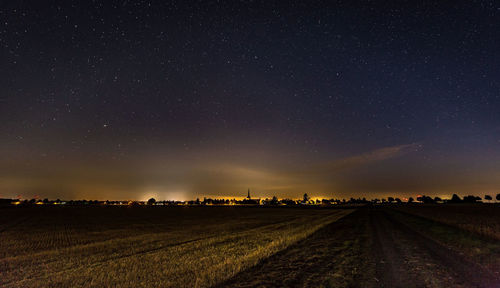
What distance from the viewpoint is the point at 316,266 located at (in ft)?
39.3

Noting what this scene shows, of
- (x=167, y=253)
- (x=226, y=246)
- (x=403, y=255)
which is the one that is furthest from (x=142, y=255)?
(x=403, y=255)

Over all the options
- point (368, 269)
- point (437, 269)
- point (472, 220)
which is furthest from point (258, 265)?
point (472, 220)

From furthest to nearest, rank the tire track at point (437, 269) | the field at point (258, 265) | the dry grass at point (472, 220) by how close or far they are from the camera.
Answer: the dry grass at point (472, 220)
the field at point (258, 265)
the tire track at point (437, 269)

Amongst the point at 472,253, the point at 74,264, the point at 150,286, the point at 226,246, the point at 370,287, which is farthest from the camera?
the point at 226,246

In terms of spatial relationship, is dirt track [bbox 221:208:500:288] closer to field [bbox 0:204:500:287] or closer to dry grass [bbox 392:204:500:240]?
field [bbox 0:204:500:287]

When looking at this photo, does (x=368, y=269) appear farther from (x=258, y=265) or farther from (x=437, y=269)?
(x=258, y=265)

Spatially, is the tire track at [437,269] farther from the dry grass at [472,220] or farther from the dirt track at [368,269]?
the dry grass at [472,220]

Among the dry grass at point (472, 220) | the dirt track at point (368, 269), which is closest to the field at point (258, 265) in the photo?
the dirt track at point (368, 269)

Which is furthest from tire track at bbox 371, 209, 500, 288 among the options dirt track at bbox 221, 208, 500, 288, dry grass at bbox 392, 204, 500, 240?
dry grass at bbox 392, 204, 500, 240

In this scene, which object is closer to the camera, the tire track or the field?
the tire track

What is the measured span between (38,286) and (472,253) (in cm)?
1940

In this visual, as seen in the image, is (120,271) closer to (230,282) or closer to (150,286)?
(150,286)

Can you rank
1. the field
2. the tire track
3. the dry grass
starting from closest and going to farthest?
the tire track
the field
the dry grass

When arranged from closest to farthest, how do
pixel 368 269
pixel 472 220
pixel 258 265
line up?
pixel 368 269
pixel 258 265
pixel 472 220
